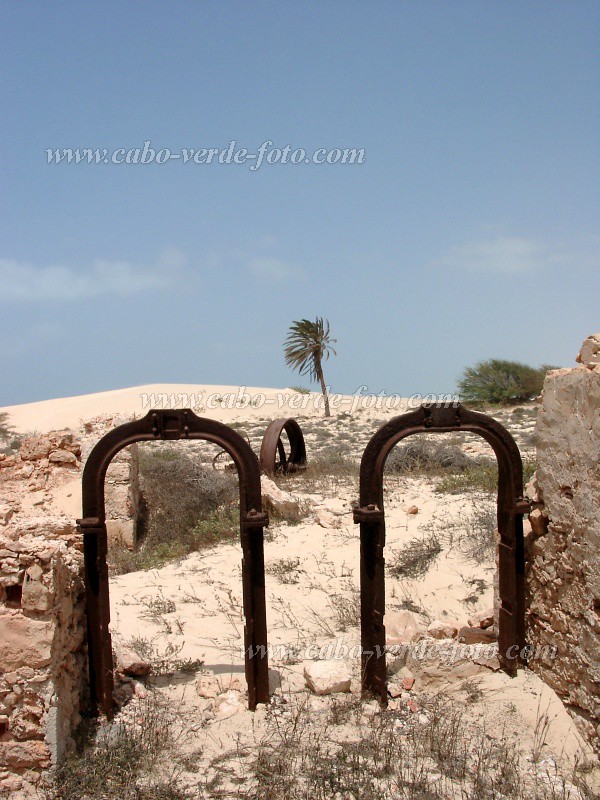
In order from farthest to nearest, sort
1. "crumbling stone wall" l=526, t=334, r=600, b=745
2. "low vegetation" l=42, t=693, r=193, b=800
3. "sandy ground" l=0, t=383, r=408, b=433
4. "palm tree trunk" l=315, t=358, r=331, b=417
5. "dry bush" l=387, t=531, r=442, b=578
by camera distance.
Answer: "sandy ground" l=0, t=383, r=408, b=433 < "palm tree trunk" l=315, t=358, r=331, b=417 < "dry bush" l=387, t=531, r=442, b=578 < "crumbling stone wall" l=526, t=334, r=600, b=745 < "low vegetation" l=42, t=693, r=193, b=800

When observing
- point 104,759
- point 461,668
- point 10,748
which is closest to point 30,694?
point 10,748

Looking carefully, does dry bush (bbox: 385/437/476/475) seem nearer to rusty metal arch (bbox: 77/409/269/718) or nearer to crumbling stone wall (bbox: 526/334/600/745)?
crumbling stone wall (bbox: 526/334/600/745)

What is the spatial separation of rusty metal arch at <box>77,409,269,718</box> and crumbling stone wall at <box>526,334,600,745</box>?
6.27 ft

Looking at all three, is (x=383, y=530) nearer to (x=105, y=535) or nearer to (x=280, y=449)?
(x=105, y=535)

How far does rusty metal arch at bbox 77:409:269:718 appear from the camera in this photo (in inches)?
167

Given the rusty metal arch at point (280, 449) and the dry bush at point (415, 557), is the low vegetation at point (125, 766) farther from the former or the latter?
the rusty metal arch at point (280, 449)

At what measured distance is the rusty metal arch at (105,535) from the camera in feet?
13.9

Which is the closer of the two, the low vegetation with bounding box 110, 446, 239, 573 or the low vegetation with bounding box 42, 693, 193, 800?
the low vegetation with bounding box 42, 693, 193, 800

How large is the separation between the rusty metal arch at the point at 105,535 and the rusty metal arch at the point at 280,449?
7.79 meters

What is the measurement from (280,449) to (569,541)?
31.0 ft

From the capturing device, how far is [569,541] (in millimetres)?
4211

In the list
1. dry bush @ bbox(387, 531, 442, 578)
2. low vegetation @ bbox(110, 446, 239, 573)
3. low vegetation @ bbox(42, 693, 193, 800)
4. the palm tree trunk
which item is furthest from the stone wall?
the palm tree trunk

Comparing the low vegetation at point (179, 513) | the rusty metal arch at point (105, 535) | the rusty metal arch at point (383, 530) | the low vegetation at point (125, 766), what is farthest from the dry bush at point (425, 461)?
the low vegetation at point (125, 766)

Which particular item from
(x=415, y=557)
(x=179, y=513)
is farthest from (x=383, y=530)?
(x=179, y=513)
